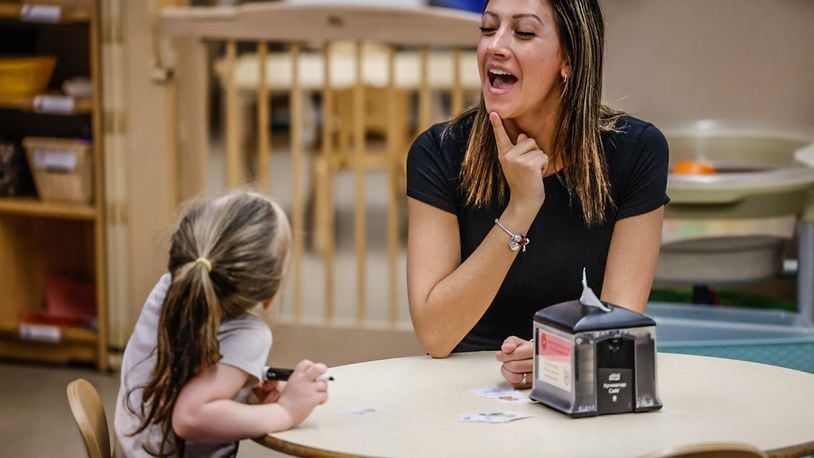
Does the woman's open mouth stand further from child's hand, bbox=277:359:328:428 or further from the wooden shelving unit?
the wooden shelving unit

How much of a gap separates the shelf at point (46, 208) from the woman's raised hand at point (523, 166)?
2601 mm

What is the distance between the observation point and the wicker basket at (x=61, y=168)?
4.46 m

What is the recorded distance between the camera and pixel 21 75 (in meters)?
4.53

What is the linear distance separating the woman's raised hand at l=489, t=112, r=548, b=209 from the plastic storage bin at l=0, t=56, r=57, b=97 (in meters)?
2.76

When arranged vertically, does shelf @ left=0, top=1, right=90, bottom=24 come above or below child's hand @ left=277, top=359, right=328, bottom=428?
above

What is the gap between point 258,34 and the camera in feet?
14.3

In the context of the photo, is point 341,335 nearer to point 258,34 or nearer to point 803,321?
point 258,34

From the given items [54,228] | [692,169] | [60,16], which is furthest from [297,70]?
[692,169]

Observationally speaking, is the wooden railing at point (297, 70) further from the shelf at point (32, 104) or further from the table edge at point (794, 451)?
the table edge at point (794, 451)

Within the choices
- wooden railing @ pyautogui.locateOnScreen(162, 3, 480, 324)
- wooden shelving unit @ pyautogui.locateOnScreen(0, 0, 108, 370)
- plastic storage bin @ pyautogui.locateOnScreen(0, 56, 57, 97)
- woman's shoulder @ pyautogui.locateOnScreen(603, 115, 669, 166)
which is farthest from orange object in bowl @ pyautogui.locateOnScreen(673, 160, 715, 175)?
plastic storage bin @ pyautogui.locateOnScreen(0, 56, 57, 97)

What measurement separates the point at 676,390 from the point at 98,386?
2810mm

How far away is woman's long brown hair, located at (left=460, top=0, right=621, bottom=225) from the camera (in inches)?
91.5

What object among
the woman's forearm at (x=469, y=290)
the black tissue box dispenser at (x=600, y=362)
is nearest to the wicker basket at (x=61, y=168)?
the woman's forearm at (x=469, y=290)

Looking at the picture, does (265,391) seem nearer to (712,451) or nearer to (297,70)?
(712,451)
